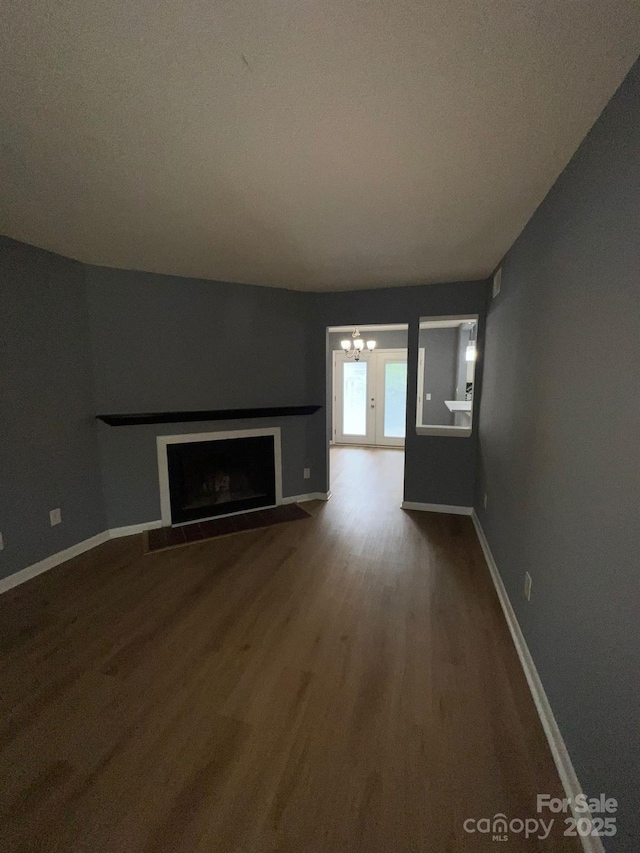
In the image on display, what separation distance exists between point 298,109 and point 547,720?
257 centimetres

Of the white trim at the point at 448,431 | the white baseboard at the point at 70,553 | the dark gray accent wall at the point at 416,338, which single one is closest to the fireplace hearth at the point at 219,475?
the white baseboard at the point at 70,553

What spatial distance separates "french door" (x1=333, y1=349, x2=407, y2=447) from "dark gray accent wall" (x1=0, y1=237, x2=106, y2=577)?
16.7 ft

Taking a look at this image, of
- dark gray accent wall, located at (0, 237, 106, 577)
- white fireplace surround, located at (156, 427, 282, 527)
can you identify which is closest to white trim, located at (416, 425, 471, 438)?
white fireplace surround, located at (156, 427, 282, 527)

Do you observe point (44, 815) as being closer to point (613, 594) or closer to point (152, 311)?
point (613, 594)

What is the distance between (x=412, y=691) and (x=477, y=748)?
318 mm

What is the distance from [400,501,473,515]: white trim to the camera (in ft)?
12.0

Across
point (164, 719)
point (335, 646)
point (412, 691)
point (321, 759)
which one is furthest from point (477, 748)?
point (164, 719)

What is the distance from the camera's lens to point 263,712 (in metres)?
1.50

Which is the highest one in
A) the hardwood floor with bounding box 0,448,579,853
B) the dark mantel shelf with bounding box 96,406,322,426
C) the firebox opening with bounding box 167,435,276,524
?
the dark mantel shelf with bounding box 96,406,322,426

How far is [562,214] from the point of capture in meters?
1.47

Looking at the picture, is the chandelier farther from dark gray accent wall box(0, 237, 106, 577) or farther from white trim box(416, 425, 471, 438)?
dark gray accent wall box(0, 237, 106, 577)

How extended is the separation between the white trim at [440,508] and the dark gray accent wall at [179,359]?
1469mm

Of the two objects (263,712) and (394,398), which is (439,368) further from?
(263,712)

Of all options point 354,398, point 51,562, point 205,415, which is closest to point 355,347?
point 354,398
